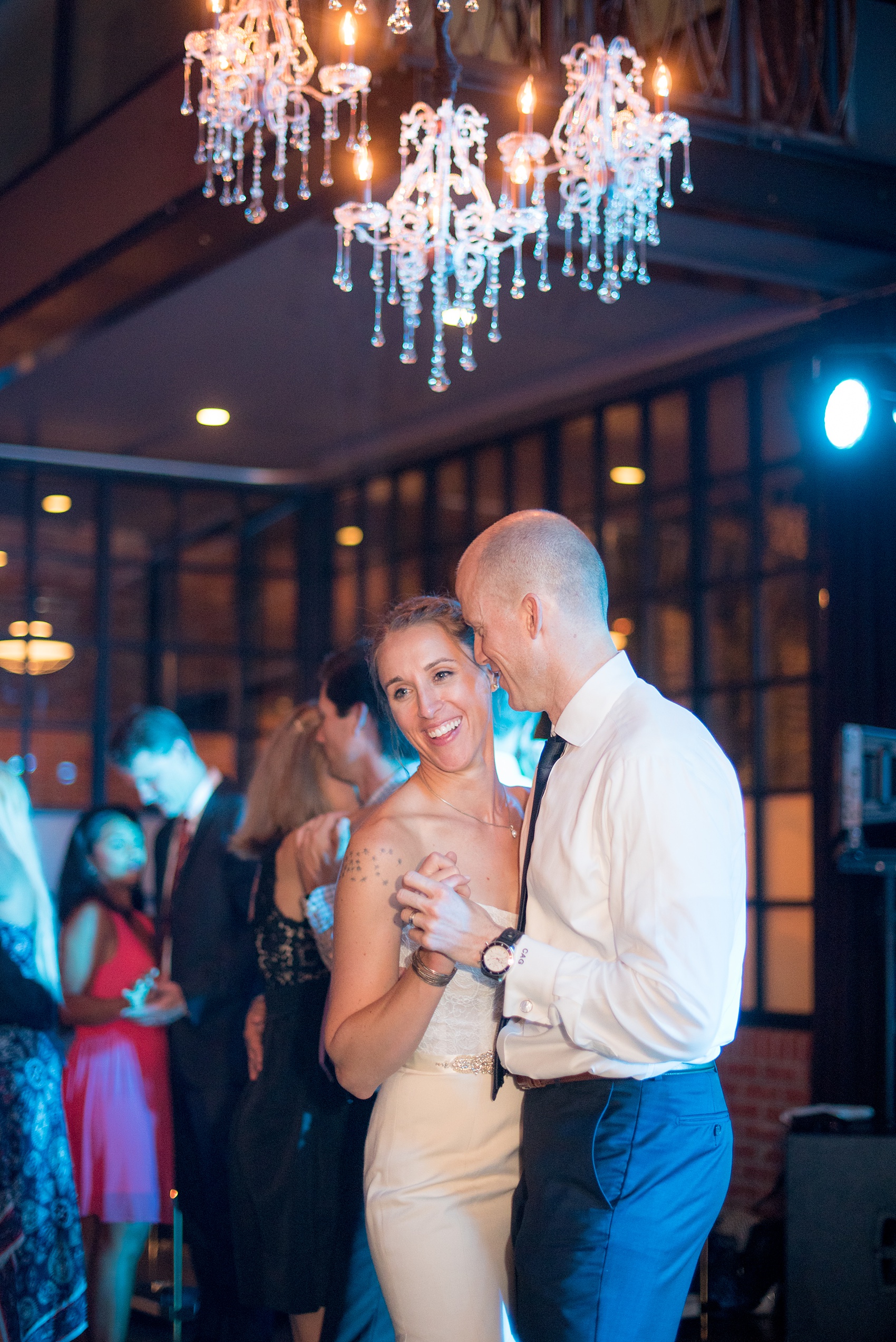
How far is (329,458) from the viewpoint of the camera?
8039 mm

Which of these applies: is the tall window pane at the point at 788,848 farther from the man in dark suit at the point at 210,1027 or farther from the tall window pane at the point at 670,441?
the man in dark suit at the point at 210,1027

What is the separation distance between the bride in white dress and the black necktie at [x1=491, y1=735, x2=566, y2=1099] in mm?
64

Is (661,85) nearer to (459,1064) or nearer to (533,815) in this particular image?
(533,815)

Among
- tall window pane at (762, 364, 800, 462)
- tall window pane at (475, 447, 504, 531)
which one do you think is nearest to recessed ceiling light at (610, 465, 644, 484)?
tall window pane at (762, 364, 800, 462)

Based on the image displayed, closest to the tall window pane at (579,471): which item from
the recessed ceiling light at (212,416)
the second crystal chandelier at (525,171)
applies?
the recessed ceiling light at (212,416)

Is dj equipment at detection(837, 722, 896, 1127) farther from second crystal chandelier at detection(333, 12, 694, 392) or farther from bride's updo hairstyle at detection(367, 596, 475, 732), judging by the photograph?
bride's updo hairstyle at detection(367, 596, 475, 732)

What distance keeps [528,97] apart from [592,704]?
2605 millimetres

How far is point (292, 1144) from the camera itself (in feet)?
9.05

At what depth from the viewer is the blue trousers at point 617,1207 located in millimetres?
1722

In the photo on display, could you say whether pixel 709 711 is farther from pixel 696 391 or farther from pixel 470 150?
pixel 470 150

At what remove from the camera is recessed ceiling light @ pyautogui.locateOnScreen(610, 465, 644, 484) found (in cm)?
640

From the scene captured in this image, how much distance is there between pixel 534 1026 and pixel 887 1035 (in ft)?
10.5

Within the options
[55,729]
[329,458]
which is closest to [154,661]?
[55,729]

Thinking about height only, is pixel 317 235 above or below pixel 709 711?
above
